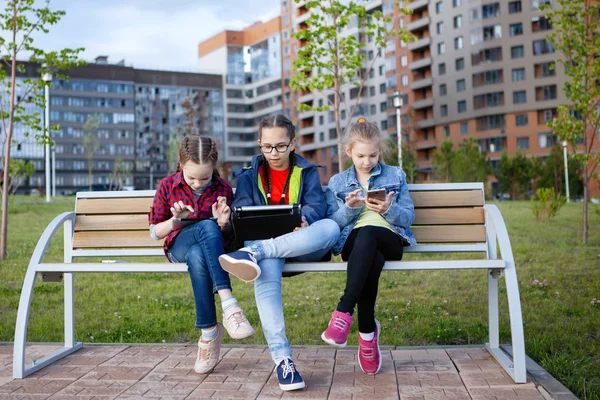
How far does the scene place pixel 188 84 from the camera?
10125 centimetres

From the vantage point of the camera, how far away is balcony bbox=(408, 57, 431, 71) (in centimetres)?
6789

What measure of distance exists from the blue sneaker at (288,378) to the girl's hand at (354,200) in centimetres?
96

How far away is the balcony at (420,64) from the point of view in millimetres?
67887

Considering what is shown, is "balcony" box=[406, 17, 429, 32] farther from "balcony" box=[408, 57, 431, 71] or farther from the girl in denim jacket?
the girl in denim jacket

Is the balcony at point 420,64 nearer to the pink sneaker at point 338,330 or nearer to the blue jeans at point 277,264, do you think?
the blue jeans at point 277,264

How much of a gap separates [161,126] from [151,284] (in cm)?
9491

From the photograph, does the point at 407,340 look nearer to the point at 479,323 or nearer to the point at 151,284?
the point at 479,323

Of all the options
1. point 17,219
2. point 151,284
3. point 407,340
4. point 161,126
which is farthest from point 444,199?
point 161,126

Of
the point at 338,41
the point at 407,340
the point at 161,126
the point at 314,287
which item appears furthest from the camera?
the point at 161,126

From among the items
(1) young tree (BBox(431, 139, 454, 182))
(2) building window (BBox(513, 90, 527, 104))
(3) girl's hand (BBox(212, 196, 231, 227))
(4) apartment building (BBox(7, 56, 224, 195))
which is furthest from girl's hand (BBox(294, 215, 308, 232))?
(4) apartment building (BBox(7, 56, 224, 195))

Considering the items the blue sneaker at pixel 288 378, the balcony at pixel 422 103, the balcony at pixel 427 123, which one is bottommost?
the blue sneaker at pixel 288 378

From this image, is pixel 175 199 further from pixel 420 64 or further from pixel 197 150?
pixel 420 64

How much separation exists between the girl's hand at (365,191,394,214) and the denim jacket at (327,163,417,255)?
10 cm

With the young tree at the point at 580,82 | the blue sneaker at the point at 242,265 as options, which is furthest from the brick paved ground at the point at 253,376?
the young tree at the point at 580,82
